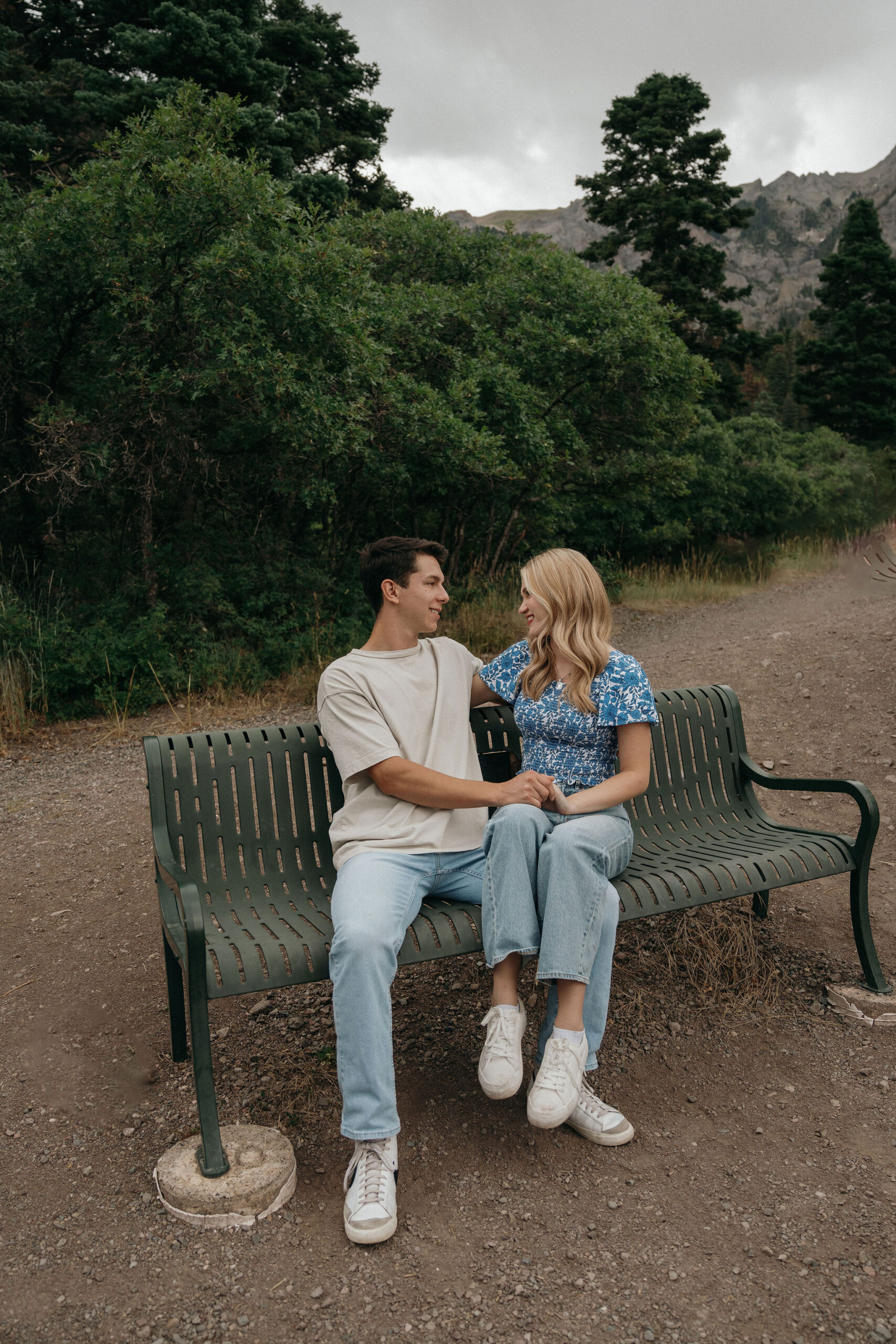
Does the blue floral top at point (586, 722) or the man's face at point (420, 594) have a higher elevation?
the man's face at point (420, 594)

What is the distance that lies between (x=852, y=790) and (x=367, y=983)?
6.32 feet

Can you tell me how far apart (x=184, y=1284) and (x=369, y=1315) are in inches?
15.9

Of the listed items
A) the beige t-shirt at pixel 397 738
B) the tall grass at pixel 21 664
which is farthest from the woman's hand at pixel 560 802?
the tall grass at pixel 21 664

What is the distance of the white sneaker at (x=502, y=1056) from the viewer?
7.61 feet

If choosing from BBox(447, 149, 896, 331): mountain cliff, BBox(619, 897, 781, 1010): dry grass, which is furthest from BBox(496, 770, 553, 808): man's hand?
BBox(447, 149, 896, 331): mountain cliff

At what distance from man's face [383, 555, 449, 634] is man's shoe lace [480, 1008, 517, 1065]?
117 centimetres

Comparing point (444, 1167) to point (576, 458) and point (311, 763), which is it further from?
point (576, 458)

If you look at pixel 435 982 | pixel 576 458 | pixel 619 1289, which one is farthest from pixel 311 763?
pixel 576 458

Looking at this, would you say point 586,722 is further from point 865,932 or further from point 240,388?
point 240,388

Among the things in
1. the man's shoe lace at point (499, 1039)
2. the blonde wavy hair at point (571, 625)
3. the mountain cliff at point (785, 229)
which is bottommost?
the man's shoe lace at point (499, 1039)

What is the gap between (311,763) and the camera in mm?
3062

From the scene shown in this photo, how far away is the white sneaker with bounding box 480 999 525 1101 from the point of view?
2320 mm

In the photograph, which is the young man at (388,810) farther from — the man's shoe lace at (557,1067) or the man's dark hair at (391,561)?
the man's shoe lace at (557,1067)

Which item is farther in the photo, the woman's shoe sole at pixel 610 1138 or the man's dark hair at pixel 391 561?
the man's dark hair at pixel 391 561
